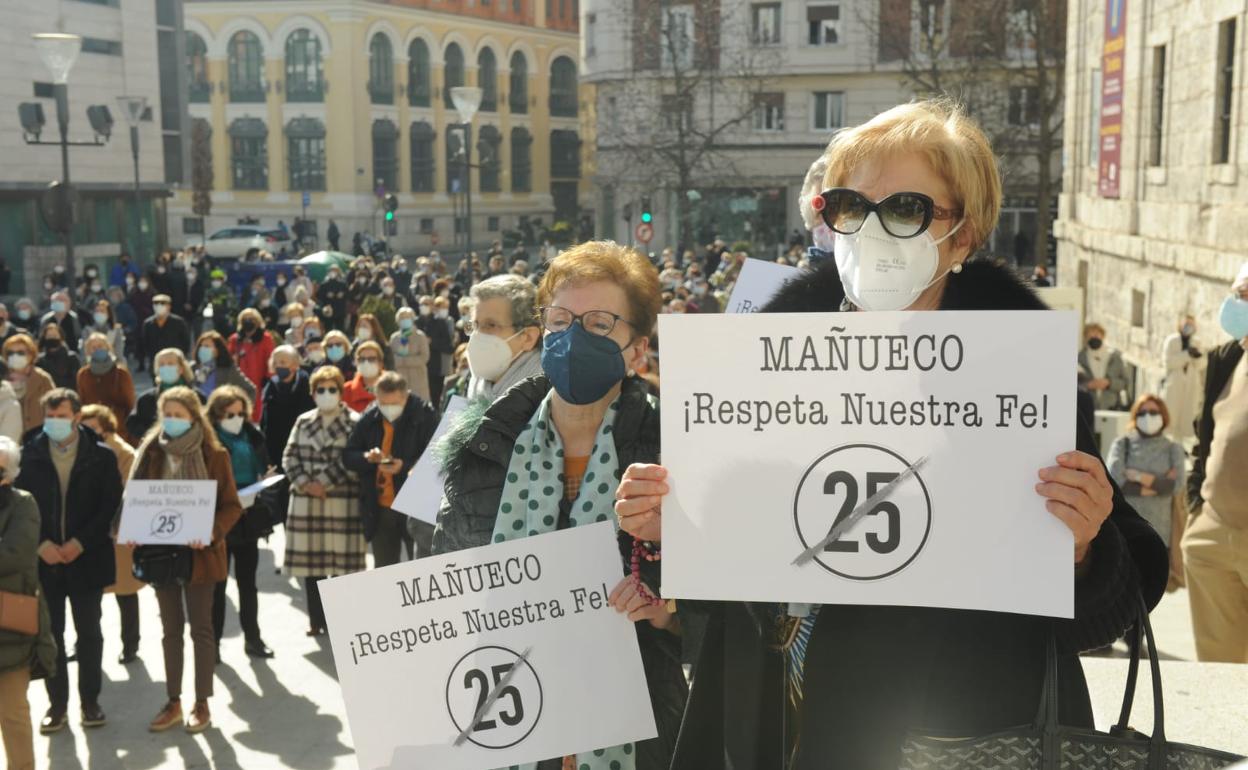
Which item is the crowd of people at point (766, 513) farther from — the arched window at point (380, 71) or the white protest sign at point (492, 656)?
the arched window at point (380, 71)

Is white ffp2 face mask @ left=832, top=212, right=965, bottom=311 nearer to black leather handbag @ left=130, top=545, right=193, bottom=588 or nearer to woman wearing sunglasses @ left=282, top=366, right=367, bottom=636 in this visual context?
black leather handbag @ left=130, top=545, right=193, bottom=588

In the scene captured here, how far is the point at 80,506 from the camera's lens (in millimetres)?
7676

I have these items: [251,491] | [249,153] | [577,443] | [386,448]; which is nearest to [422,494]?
[386,448]

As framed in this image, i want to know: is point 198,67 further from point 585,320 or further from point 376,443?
point 585,320

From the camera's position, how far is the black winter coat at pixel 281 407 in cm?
1118

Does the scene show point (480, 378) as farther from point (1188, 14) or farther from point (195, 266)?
point (195, 266)

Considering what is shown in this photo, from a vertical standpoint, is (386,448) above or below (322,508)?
above

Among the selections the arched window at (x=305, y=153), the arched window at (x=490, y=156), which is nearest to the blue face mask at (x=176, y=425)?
the arched window at (x=305, y=153)

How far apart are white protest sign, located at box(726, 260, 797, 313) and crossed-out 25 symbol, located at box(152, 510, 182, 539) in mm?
Result: 3344

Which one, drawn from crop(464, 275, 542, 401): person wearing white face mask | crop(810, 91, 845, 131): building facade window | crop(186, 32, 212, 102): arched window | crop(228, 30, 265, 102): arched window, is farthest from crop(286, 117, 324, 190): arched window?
crop(464, 275, 542, 401): person wearing white face mask

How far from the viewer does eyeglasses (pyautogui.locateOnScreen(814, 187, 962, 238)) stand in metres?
2.47

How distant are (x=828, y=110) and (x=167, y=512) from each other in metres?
47.4

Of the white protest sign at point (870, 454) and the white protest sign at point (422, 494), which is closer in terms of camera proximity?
the white protest sign at point (870, 454)

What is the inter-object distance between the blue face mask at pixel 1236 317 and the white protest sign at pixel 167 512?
5.34m
